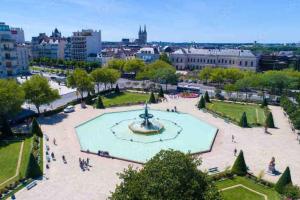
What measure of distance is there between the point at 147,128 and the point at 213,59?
98403 millimetres

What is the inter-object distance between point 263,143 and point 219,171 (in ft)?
49.5

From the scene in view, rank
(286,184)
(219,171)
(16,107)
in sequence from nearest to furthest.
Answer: (286,184), (219,171), (16,107)

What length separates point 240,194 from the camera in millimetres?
33438

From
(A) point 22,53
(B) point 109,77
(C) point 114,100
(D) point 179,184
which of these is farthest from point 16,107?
(A) point 22,53

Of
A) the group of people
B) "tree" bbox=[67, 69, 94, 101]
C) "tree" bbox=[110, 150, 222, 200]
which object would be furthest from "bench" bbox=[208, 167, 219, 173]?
"tree" bbox=[67, 69, 94, 101]

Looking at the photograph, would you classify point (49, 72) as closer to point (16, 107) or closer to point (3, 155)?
point (16, 107)

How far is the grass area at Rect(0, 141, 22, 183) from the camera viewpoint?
3766cm

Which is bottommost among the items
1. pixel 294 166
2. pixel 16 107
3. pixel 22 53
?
pixel 294 166

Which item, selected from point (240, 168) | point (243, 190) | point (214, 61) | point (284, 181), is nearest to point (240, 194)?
point (243, 190)

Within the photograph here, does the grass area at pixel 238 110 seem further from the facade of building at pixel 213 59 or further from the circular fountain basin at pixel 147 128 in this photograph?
the facade of building at pixel 213 59

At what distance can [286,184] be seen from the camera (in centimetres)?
3325

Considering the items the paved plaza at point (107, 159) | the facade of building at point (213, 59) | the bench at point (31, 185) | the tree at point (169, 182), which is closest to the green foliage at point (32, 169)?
the paved plaza at point (107, 159)

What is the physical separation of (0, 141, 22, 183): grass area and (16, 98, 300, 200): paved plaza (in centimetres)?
476

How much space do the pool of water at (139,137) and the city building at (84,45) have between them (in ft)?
317
